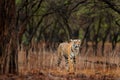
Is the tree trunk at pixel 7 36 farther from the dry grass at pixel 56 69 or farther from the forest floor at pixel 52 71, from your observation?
the dry grass at pixel 56 69

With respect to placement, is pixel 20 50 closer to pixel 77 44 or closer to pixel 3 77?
pixel 77 44

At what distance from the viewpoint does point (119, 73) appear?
16031 mm

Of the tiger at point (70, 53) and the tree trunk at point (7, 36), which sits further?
the tiger at point (70, 53)

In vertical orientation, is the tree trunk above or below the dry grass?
above

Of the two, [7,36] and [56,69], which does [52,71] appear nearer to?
[56,69]

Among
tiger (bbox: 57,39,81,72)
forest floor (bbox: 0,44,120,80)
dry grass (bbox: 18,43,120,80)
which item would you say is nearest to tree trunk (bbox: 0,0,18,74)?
forest floor (bbox: 0,44,120,80)

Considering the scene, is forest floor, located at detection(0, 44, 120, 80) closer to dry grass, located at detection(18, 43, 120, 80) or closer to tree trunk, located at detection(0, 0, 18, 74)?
dry grass, located at detection(18, 43, 120, 80)

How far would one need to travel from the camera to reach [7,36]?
13.2m

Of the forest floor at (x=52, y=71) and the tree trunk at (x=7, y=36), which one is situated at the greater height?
the tree trunk at (x=7, y=36)

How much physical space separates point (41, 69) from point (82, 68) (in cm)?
208

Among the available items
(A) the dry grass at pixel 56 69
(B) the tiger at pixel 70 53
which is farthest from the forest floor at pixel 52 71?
(B) the tiger at pixel 70 53

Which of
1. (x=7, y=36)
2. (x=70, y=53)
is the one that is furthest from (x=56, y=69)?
(x=7, y=36)

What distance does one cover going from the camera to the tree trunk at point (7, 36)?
43.2ft

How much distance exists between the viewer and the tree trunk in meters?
13.2
